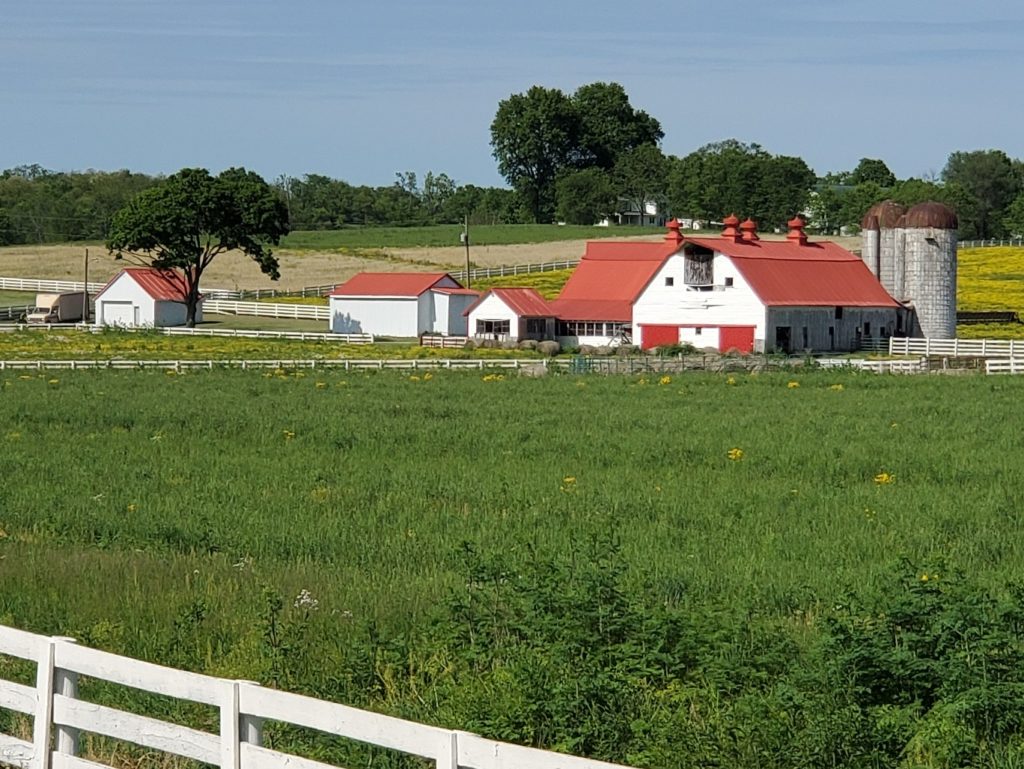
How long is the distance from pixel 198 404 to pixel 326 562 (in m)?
21.3

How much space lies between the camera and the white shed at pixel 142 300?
91625 millimetres

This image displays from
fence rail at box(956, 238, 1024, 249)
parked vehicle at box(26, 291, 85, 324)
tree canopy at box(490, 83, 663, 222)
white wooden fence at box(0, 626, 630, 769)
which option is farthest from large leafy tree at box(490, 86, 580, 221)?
white wooden fence at box(0, 626, 630, 769)

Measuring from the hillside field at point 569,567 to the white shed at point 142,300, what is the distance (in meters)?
56.8

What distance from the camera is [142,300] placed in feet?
301

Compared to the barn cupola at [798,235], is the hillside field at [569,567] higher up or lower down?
lower down

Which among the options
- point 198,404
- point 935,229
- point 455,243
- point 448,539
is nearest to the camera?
point 448,539

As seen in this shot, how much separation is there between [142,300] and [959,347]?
150 feet

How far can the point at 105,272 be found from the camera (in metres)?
125

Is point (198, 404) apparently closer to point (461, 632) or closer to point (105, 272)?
point (461, 632)

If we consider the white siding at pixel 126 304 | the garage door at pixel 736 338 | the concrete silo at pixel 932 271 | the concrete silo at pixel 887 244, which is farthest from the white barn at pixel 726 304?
the white siding at pixel 126 304

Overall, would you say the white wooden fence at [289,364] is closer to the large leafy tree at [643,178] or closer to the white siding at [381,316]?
the white siding at [381,316]

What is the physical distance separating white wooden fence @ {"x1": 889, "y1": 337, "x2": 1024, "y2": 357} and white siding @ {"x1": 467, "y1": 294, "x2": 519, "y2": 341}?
1681 cm

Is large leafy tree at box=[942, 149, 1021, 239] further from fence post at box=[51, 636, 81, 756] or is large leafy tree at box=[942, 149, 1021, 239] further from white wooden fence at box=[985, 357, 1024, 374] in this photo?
fence post at box=[51, 636, 81, 756]

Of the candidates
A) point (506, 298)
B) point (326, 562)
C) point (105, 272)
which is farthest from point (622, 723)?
Answer: point (105, 272)
